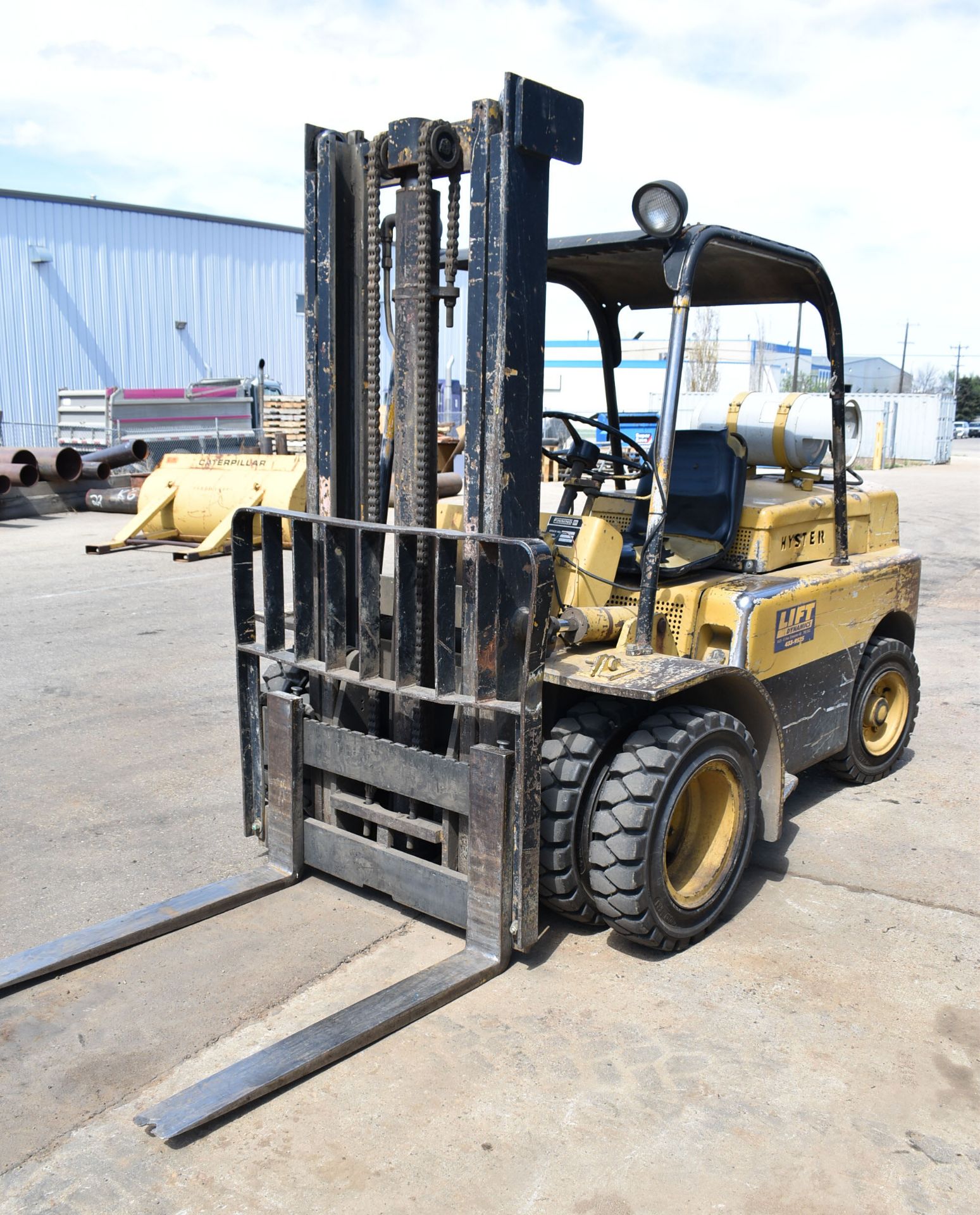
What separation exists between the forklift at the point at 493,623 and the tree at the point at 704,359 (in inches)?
1397

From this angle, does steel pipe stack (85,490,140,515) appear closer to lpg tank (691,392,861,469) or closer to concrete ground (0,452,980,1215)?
concrete ground (0,452,980,1215)

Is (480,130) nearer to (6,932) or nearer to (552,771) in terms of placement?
(552,771)

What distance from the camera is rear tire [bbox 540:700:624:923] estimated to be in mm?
3680

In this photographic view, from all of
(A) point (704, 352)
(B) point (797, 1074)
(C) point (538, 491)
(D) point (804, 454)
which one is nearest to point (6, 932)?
(C) point (538, 491)

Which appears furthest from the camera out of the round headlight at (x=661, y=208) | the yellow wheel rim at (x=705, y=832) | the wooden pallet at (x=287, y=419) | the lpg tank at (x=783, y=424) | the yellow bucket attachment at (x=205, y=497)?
the wooden pallet at (x=287, y=419)

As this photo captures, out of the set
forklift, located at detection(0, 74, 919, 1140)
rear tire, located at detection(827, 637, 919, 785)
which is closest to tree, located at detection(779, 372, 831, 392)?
rear tire, located at detection(827, 637, 919, 785)

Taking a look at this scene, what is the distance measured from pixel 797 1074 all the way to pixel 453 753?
1.52 metres

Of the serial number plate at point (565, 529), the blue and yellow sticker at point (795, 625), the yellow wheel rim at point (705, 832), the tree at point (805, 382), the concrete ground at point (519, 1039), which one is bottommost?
the concrete ground at point (519, 1039)

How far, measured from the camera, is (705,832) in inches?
166

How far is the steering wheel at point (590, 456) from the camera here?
4.36 meters

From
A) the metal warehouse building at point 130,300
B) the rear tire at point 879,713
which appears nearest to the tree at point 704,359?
the metal warehouse building at point 130,300

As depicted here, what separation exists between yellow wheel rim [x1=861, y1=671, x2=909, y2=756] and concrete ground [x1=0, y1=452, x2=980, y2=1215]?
29 cm

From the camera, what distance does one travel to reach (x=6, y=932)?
4.10 meters

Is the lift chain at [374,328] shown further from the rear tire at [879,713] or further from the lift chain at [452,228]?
the rear tire at [879,713]
